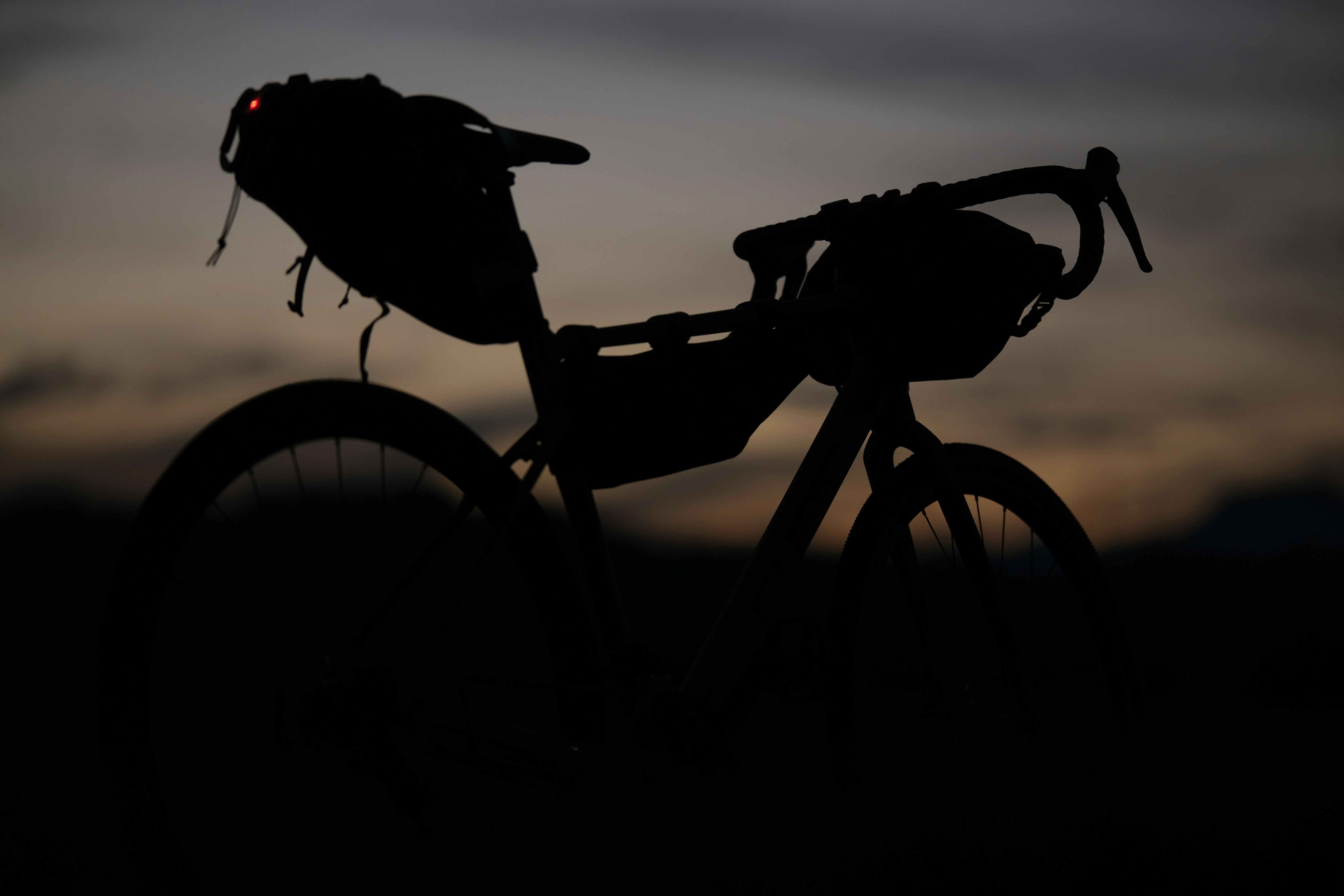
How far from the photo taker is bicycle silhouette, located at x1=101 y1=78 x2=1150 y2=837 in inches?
47.4

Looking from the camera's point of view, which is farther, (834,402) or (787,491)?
(834,402)

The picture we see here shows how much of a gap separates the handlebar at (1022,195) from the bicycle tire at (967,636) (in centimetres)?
50

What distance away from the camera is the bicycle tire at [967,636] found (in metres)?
1.80

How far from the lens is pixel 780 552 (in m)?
1.67

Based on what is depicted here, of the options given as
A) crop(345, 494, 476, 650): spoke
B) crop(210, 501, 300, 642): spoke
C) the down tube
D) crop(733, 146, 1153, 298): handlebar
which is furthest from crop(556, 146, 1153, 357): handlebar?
crop(210, 501, 300, 642): spoke

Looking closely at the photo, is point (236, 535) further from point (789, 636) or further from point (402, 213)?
point (789, 636)

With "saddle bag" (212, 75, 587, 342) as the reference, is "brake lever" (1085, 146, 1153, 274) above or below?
above

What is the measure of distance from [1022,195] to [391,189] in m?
1.24

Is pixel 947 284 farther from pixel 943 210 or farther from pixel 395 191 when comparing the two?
pixel 395 191

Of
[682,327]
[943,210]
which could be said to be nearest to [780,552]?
[682,327]

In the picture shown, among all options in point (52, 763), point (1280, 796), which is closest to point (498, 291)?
point (52, 763)

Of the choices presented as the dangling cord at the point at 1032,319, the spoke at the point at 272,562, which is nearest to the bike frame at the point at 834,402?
the dangling cord at the point at 1032,319

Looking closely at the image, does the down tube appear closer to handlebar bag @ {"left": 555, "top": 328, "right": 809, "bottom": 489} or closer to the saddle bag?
handlebar bag @ {"left": 555, "top": 328, "right": 809, "bottom": 489}

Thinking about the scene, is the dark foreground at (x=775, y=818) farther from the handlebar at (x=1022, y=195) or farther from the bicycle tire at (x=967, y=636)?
the handlebar at (x=1022, y=195)
